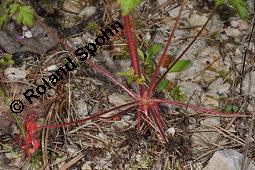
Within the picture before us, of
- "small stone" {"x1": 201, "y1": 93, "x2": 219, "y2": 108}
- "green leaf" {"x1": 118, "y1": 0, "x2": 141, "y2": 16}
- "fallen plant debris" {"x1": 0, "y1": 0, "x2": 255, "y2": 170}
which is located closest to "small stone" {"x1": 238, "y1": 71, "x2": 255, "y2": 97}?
"fallen plant debris" {"x1": 0, "y1": 0, "x2": 255, "y2": 170}

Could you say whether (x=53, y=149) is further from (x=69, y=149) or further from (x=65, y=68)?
(x=65, y=68)

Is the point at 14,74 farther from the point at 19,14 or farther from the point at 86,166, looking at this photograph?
the point at 86,166

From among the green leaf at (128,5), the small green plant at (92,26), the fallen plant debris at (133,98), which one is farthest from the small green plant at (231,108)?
the green leaf at (128,5)

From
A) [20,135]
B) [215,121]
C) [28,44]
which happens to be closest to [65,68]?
[28,44]

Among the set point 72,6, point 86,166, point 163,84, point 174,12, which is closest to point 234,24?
point 174,12

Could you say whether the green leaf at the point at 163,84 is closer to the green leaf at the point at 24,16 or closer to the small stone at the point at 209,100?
the small stone at the point at 209,100
